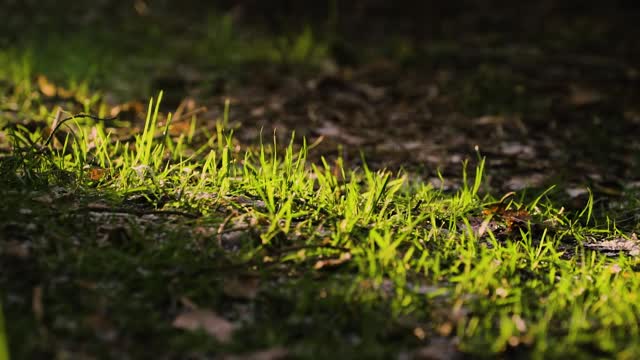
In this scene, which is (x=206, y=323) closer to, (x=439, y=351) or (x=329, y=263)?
(x=329, y=263)

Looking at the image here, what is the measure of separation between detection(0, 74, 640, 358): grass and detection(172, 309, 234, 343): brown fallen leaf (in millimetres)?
33

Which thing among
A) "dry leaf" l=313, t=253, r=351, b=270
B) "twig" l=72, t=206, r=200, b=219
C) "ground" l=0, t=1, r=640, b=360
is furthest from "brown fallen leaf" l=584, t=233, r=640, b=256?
"twig" l=72, t=206, r=200, b=219

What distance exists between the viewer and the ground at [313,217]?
7.32 feet

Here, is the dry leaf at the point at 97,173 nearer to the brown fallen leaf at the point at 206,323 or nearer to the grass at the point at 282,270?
the grass at the point at 282,270

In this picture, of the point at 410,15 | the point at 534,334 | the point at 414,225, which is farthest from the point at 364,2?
the point at 534,334

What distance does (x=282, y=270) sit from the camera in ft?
8.34

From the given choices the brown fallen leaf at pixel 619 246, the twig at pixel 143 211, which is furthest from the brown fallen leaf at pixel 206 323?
the brown fallen leaf at pixel 619 246

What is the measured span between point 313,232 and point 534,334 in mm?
840

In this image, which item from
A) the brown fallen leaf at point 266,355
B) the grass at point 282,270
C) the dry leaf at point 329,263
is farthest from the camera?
the dry leaf at point 329,263

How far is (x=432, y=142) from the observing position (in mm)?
4793

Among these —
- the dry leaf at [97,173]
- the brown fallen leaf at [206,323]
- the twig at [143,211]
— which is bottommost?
the brown fallen leaf at [206,323]

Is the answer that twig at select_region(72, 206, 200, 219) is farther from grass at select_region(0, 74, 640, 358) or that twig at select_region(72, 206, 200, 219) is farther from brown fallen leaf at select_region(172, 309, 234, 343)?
brown fallen leaf at select_region(172, 309, 234, 343)

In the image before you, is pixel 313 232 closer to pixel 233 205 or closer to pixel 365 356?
pixel 233 205

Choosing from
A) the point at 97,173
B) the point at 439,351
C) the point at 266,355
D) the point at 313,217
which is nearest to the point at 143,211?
the point at 97,173
